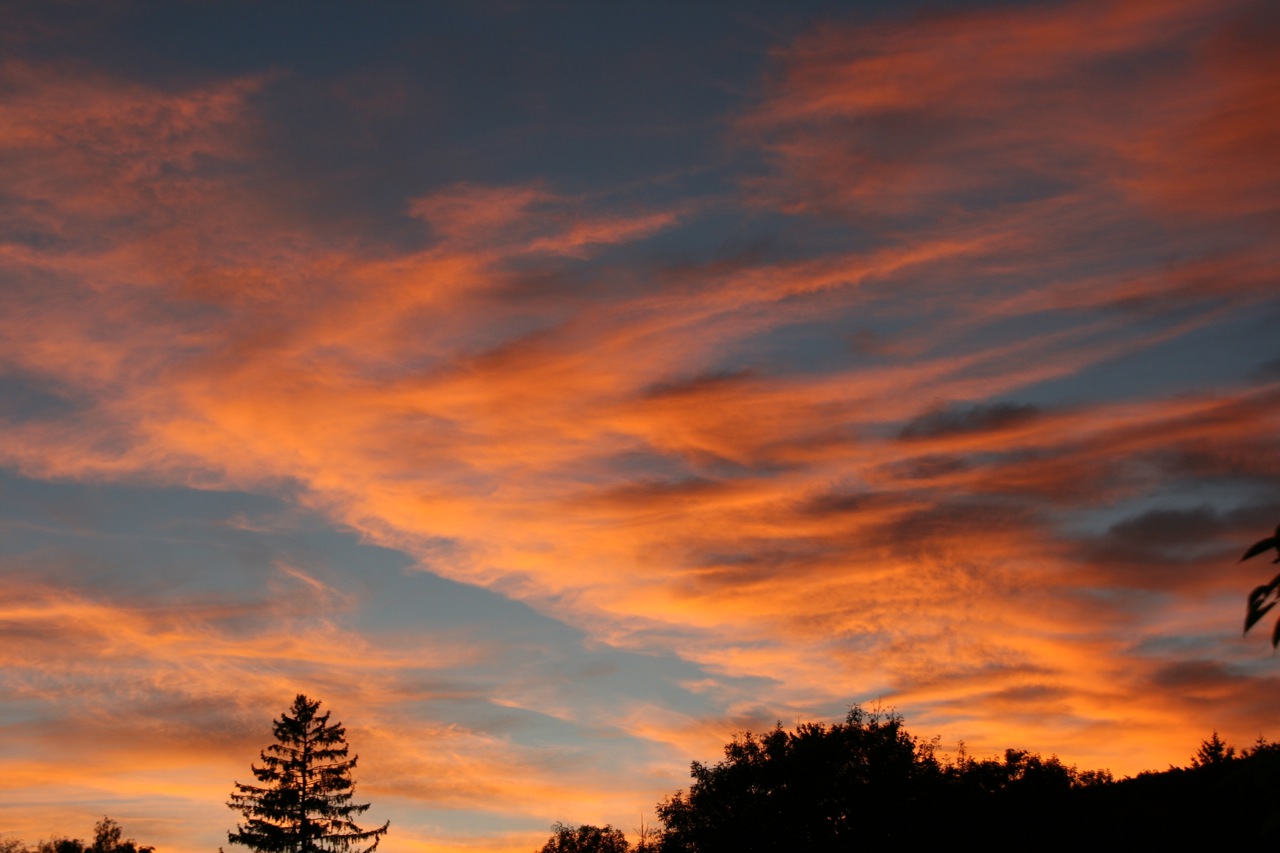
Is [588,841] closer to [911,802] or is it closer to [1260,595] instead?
[911,802]

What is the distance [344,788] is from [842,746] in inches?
1836

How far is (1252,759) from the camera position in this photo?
422cm

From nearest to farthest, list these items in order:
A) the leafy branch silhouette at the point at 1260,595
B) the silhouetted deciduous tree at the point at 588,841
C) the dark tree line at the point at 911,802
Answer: the leafy branch silhouette at the point at 1260,595
the dark tree line at the point at 911,802
the silhouetted deciduous tree at the point at 588,841

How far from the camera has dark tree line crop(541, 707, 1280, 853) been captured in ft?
162

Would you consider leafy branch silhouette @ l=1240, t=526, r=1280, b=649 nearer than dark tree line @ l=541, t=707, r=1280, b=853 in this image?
Result: Yes

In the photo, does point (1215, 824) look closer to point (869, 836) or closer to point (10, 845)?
point (869, 836)

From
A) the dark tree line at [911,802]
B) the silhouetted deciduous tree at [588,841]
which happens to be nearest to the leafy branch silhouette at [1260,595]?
the dark tree line at [911,802]

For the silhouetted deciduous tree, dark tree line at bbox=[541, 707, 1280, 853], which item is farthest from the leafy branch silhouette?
the silhouetted deciduous tree

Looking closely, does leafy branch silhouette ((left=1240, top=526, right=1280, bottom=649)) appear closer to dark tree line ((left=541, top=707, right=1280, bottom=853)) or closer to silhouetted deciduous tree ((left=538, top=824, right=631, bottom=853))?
dark tree line ((left=541, top=707, right=1280, bottom=853))

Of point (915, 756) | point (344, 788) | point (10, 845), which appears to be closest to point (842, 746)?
point (915, 756)

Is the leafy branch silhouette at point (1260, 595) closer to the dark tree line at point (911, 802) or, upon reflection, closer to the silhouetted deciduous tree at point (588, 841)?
the dark tree line at point (911, 802)

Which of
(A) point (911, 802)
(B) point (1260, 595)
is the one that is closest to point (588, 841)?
(A) point (911, 802)

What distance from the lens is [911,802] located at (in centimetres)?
6394

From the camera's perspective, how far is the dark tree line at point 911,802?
49.5 meters
